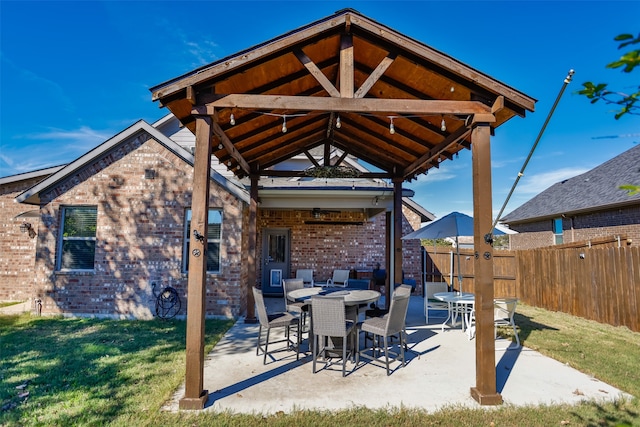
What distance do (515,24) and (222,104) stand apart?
9.37 metres

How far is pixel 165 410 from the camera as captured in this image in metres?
3.83

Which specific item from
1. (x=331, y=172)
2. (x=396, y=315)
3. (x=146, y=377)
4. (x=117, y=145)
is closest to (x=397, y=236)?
(x=331, y=172)

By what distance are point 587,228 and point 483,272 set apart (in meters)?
13.1

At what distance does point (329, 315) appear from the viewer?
4930 millimetres

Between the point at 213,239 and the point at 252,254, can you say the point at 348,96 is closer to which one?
the point at 252,254

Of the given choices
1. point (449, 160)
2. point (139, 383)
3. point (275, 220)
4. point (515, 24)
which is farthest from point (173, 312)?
point (515, 24)

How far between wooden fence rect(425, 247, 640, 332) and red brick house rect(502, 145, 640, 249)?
56.4 inches

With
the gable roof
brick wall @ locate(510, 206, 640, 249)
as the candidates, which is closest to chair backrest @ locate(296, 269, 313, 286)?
the gable roof

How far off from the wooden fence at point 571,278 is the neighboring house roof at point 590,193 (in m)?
3.58

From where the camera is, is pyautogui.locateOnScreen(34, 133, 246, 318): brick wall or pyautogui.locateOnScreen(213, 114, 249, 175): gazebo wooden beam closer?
pyautogui.locateOnScreen(213, 114, 249, 175): gazebo wooden beam

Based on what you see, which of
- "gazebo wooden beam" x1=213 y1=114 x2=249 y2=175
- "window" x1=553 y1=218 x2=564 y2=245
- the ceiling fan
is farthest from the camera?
"window" x1=553 y1=218 x2=564 y2=245

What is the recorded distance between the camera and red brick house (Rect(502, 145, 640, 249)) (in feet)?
40.4

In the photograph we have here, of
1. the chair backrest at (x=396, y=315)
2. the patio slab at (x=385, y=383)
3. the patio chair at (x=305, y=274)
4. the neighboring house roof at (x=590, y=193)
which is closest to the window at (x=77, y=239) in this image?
the patio slab at (x=385, y=383)

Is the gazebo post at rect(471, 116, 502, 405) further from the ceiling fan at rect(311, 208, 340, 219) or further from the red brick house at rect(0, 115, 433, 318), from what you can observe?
the ceiling fan at rect(311, 208, 340, 219)
